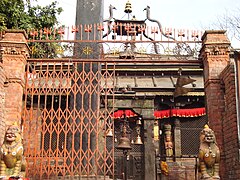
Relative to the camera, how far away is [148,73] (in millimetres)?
16125

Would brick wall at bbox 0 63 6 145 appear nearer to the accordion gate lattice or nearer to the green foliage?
the accordion gate lattice

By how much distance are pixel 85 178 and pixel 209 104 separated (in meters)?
3.20

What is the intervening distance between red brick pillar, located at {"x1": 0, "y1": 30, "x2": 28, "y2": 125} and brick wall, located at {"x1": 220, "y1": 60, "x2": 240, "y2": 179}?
454 centimetres

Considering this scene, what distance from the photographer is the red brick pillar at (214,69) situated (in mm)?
7684

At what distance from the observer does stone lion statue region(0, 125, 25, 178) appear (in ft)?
21.1

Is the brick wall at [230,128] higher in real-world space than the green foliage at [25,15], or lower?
lower

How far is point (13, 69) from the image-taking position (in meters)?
7.86

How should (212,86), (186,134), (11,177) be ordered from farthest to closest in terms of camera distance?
(186,134), (212,86), (11,177)

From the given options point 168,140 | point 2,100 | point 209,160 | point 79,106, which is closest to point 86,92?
point 79,106

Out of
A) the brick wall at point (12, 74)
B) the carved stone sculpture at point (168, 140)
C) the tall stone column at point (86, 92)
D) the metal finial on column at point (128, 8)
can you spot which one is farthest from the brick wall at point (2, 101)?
the metal finial on column at point (128, 8)

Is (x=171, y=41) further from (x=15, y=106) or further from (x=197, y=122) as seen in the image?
(x=197, y=122)

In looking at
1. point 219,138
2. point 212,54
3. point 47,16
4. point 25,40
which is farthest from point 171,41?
point 47,16

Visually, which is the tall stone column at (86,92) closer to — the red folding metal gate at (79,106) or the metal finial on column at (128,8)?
the red folding metal gate at (79,106)

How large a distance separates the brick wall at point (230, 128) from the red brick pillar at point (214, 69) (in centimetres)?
20
